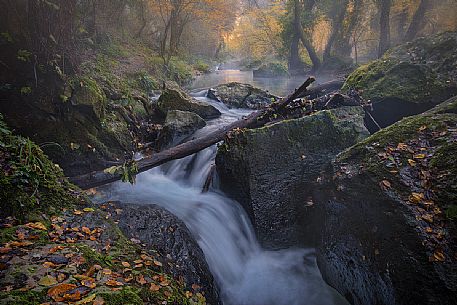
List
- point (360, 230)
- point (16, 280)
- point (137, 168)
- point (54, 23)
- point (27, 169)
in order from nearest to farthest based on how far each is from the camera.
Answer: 1. point (16, 280)
2. point (27, 169)
3. point (360, 230)
4. point (137, 168)
5. point (54, 23)

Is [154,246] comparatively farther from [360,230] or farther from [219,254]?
[360,230]

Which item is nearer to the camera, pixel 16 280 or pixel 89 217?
pixel 16 280

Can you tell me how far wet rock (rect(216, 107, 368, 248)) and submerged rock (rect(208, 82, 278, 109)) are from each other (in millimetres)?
6072

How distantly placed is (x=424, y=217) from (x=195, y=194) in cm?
394

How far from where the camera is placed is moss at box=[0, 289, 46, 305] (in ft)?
5.78

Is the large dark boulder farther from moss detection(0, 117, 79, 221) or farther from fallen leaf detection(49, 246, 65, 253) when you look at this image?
fallen leaf detection(49, 246, 65, 253)

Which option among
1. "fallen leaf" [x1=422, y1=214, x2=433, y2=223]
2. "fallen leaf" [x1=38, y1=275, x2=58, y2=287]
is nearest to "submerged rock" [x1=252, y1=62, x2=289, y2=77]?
"fallen leaf" [x1=422, y1=214, x2=433, y2=223]

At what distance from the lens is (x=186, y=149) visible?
571 centimetres

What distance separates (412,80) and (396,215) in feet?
15.1

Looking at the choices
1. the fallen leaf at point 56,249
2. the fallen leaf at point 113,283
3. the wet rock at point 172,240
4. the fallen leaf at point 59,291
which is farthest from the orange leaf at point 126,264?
the wet rock at point 172,240

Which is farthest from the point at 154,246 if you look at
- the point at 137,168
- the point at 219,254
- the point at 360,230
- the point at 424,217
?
the point at 424,217

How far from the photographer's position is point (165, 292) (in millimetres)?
2447

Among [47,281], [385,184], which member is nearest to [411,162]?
[385,184]

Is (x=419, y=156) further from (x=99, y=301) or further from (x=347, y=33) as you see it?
(x=347, y=33)
